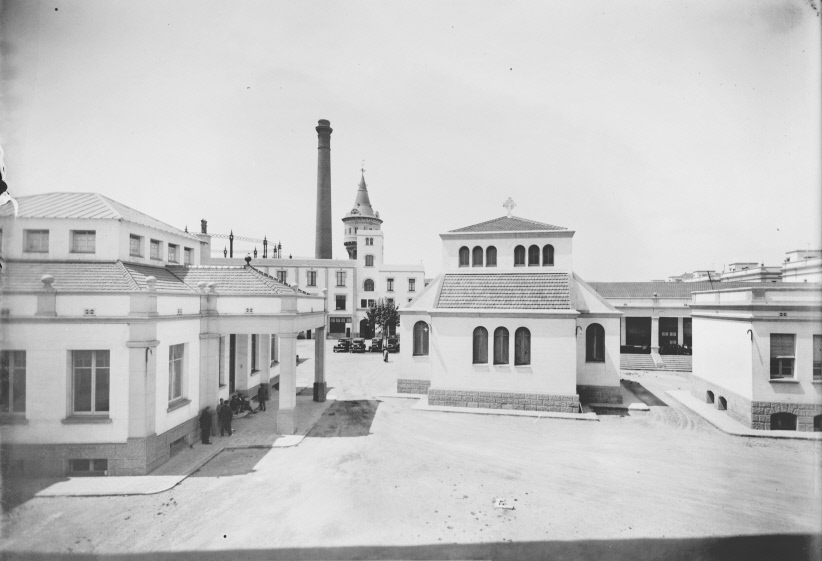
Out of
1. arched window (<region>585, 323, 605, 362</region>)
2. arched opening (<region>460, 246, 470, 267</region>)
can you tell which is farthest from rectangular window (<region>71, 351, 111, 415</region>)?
arched window (<region>585, 323, 605, 362</region>)

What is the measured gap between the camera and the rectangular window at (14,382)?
276 inches

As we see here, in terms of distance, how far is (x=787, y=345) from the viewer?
1656cm

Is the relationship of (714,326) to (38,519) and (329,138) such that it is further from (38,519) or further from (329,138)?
(329,138)

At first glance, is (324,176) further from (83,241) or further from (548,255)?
(83,241)

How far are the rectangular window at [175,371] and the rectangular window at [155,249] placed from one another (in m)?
4.46

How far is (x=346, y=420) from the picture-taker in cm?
1870

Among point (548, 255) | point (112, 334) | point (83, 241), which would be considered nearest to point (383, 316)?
point (548, 255)

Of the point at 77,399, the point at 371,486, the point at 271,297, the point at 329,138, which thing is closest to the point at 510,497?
the point at 371,486

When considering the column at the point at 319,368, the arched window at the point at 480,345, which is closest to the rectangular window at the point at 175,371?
the column at the point at 319,368

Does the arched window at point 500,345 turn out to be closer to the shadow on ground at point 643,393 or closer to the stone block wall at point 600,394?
the stone block wall at point 600,394

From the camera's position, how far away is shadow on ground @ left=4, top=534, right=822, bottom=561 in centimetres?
857

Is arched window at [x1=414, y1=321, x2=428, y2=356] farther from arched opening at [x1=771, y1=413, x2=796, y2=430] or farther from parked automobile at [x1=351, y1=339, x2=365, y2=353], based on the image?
parked automobile at [x1=351, y1=339, x2=365, y2=353]

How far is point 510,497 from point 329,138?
45841 millimetres

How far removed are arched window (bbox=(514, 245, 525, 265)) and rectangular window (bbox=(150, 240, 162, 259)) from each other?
58.7 ft
